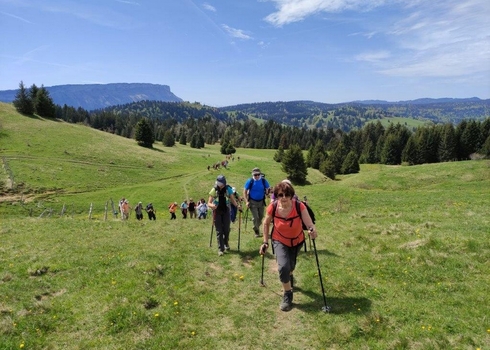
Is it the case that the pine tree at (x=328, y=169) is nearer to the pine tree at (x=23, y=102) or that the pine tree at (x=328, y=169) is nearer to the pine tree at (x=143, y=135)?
the pine tree at (x=143, y=135)

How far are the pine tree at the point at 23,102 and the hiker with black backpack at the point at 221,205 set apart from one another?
101m

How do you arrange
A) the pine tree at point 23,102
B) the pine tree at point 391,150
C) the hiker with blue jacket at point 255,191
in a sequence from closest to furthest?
the hiker with blue jacket at point 255,191 < the pine tree at point 23,102 < the pine tree at point 391,150

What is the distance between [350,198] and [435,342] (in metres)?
28.5

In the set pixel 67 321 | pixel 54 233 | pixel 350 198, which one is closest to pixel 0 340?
pixel 67 321

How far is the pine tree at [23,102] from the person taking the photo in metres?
89.0

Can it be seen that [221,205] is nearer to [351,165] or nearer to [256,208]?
[256,208]

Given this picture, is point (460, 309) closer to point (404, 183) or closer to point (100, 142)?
point (404, 183)

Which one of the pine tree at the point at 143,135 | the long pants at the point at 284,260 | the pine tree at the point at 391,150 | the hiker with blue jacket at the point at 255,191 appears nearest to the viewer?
the long pants at the point at 284,260

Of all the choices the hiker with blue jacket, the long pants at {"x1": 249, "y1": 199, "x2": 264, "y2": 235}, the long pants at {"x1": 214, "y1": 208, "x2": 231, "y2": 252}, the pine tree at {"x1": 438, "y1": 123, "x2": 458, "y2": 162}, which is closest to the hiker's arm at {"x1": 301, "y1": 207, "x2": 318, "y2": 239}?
the long pants at {"x1": 214, "y1": 208, "x2": 231, "y2": 252}

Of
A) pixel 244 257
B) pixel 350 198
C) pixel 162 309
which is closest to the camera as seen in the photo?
pixel 162 309

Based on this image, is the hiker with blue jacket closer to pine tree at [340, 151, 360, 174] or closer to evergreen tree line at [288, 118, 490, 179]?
evergreen tree line at [288, 118, 490, 179]

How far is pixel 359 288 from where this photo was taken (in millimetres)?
9641

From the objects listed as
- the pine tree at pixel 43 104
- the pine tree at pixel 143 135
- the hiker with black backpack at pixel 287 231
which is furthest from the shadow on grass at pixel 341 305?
the pine tree at pixel 43 104

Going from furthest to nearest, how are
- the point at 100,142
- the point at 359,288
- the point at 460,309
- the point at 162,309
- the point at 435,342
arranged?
the point at 100,142
the point at 359,288
the point at 162,309
the point at 460,309
the point at 435,342
